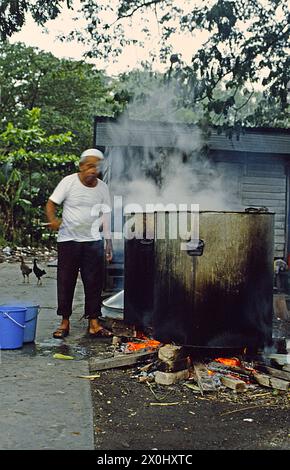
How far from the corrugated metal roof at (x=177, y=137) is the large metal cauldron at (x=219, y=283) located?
618 centimetres

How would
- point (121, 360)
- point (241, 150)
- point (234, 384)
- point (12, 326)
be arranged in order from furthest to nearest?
point (241, 150) → point (12, 326) → point (121, 360) → point (234, 384)

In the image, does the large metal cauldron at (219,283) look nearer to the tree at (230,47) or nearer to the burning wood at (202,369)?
the burning wood at (202,369)

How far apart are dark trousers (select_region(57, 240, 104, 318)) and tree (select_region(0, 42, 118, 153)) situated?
15.9m

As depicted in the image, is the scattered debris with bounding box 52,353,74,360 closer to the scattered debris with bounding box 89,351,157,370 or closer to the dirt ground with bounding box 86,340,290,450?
the scattered debris with bounding box 89,351,157,370

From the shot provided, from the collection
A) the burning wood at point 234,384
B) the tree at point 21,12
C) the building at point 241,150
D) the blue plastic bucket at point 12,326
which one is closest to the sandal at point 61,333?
the blue plastic bucket at point 12,326

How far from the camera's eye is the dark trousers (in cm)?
571

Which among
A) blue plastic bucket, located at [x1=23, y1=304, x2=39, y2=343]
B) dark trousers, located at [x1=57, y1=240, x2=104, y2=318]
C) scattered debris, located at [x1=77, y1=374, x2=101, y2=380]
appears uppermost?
dark trousers, located at [x1=57, y1=240, x2=104, y2=318]

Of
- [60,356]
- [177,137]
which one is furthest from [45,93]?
[60,356]

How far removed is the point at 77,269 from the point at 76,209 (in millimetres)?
629

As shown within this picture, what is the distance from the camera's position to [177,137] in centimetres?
1091

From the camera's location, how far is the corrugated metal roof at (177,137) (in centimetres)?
1072

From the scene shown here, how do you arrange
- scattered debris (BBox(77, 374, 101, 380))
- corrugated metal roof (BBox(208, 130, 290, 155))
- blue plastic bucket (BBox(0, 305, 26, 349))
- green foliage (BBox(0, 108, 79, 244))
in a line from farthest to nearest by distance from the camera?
green foliage (BBox(0, 108, 79, 244)) < corrugated metal roof (BBox(208, 130, 290, 155)) < blue plastic bucket (BBox(0, 305, 26, 349)) < scattered debris (BBox(77, 374, 101, 380))

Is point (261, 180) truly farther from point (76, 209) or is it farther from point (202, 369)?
point (202, 369)

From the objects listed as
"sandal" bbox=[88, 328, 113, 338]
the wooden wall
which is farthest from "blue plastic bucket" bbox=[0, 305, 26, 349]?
the wooden wall
